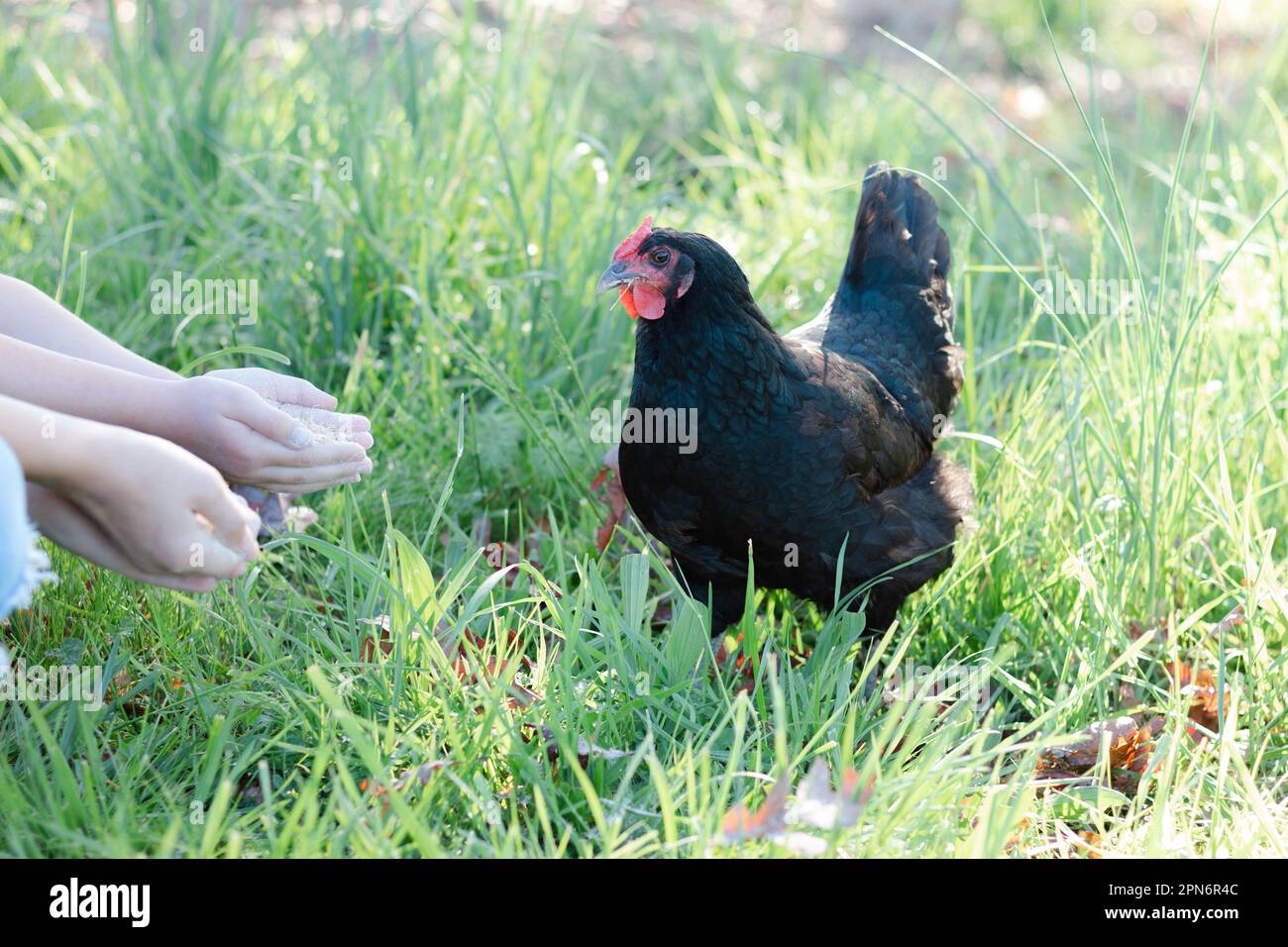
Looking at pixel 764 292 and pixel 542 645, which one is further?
pixel 764 292

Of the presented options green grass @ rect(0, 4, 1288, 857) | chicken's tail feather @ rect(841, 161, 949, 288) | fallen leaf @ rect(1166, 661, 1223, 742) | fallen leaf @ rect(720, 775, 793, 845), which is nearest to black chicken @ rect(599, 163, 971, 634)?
green grass @ rect(0, 4, 1288, 857)

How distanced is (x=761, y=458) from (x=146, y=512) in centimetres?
129

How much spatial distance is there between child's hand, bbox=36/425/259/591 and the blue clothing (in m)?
0.09

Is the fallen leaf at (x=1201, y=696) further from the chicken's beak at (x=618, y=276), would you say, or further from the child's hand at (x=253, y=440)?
the child's hand at (x=253, y=440)

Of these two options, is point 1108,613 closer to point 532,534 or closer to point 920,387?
point 920,387

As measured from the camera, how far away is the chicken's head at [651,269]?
2.45 meters

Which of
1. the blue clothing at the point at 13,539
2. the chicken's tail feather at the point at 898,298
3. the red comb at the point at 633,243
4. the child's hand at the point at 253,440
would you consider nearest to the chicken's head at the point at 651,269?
the red comb at the point at 633,243

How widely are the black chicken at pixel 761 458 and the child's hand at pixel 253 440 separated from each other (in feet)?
2.21

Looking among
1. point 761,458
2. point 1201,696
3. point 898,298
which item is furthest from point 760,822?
point 898,298

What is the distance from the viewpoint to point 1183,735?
7.74 feet

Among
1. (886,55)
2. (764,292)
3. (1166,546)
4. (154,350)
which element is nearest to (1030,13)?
(886,55)

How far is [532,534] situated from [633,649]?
2.06ft

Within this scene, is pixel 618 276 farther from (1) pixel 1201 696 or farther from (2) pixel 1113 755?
(1) pixel 1201 696

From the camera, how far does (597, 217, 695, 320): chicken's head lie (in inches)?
96.5
